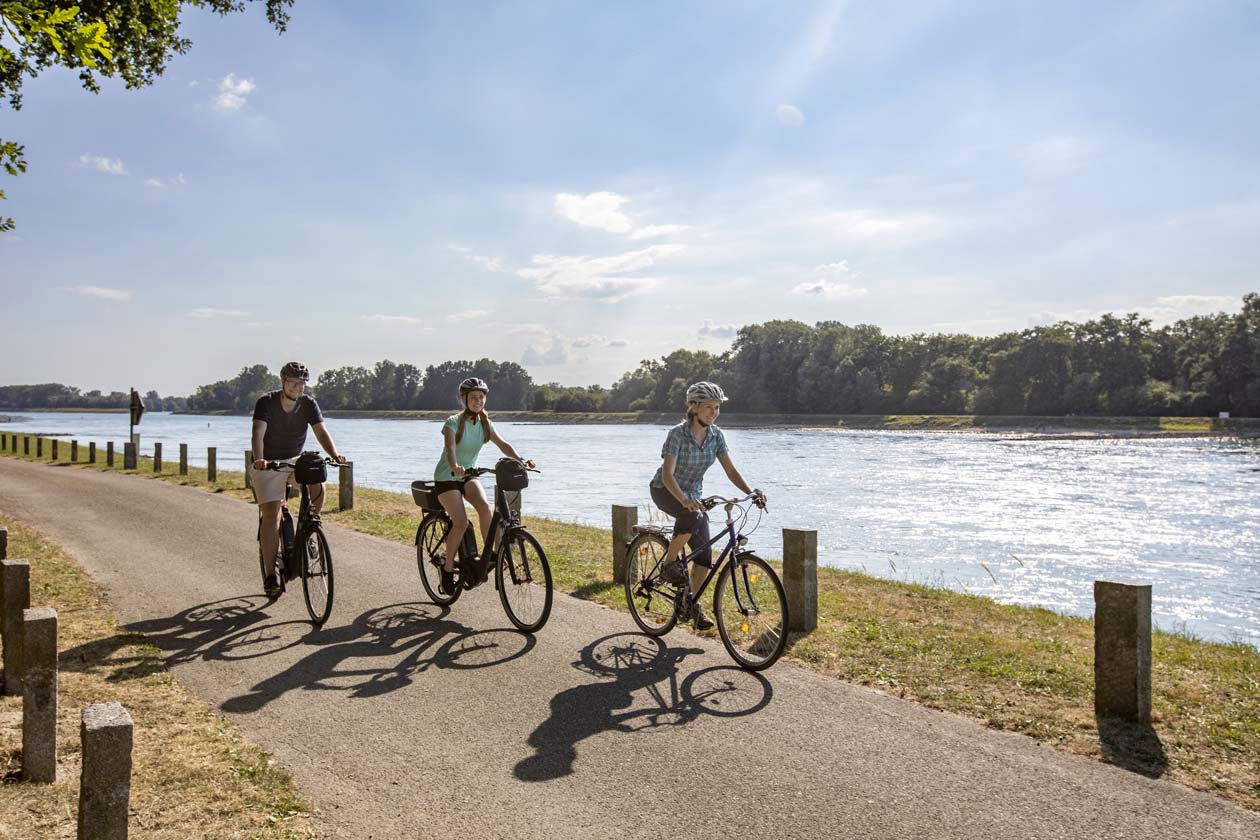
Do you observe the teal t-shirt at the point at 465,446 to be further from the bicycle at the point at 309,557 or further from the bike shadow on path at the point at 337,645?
the bike shadow on path at the point at 337,645

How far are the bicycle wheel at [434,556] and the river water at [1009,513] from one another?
7670mm

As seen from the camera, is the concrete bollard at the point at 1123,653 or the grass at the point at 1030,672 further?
the concrete bollard at the point at 1123,653

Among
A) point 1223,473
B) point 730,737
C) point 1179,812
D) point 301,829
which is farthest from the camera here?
point 1223,473

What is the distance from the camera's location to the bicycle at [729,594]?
216 inches

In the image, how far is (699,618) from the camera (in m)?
6.27

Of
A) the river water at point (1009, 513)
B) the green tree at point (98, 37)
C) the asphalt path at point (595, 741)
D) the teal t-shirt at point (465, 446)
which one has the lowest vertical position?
the river water at point (1009, 513)

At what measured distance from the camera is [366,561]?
9.43 m

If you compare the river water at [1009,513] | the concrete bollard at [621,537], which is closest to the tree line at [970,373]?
the river water at [1009,513]

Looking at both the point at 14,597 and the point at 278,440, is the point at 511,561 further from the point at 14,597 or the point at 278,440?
the point at 14,597

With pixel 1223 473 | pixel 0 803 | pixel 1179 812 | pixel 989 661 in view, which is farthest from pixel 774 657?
pixel 1223 473

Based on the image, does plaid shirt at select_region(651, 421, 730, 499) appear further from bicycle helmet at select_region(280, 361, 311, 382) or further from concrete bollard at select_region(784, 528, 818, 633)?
bicycle helmet at select_region(280, 361, 311, 382)

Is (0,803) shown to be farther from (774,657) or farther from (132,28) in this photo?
(132,28)

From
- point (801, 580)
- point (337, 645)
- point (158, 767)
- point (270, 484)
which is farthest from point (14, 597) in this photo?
point (801, 580)

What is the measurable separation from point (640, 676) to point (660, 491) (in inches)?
53.2
